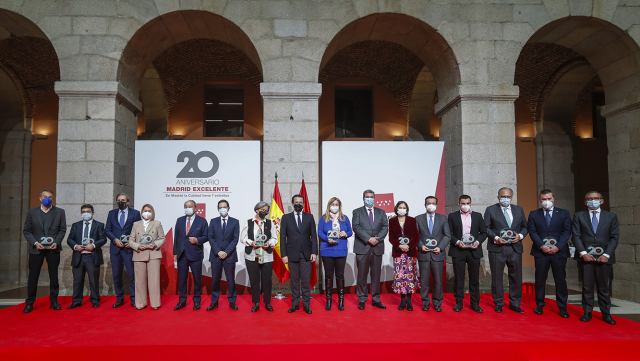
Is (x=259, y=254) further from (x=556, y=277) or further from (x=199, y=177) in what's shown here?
(x=556, y=277)

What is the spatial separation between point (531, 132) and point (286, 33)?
765 cm

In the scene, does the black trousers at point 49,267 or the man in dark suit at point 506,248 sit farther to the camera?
the black trousers at point 49,267

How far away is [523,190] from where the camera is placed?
1160cm

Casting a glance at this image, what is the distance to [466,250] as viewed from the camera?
563 centimetres

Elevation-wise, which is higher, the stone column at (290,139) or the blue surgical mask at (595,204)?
the stone column at (290,139)

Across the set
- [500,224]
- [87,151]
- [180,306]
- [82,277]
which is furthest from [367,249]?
[87,151]

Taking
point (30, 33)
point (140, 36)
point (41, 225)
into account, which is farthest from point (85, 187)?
point (30, 33)

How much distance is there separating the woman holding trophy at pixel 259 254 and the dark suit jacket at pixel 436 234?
6.36 feet

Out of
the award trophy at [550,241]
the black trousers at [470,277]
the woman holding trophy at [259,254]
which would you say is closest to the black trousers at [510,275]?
the black trousers at [470,277]

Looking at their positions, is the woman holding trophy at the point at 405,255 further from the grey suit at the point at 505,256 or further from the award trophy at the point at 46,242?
the award trophy at the point at 46,242

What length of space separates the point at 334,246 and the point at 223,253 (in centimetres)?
148

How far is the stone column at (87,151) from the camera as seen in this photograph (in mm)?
6863

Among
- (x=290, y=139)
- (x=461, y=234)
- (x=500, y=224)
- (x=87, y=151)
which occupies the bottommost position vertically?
(x=461, y=234)

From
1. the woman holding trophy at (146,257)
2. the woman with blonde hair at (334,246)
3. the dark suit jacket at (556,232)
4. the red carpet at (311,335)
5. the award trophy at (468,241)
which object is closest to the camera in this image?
the red carpet at (311,335)
